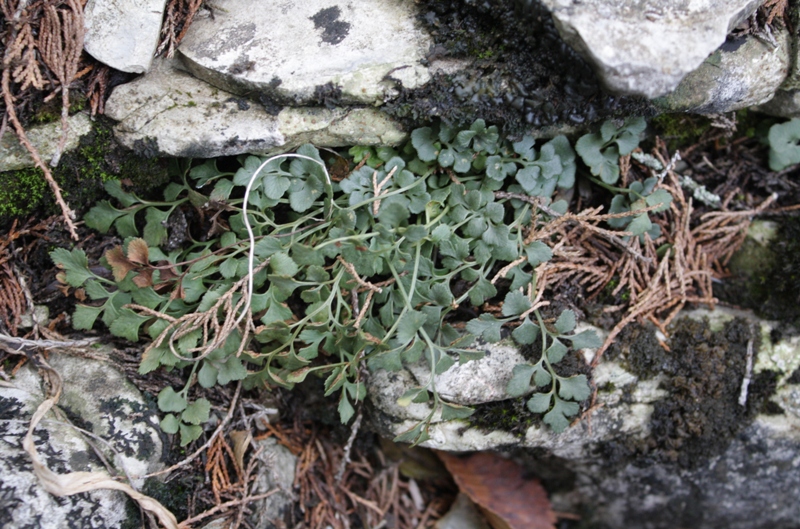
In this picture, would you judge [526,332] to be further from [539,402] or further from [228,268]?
[228,268]

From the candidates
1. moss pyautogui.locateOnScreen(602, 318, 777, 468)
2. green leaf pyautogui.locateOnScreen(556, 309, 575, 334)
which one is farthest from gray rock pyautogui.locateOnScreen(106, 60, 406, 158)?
moss pyautogui.locateOnScreen(602, 318, 777, 468)

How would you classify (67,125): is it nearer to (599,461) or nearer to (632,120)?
(632,120)

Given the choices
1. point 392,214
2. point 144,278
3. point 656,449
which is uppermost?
point 392,214

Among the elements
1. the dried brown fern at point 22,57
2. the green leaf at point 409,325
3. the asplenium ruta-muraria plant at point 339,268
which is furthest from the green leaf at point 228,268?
the green leaf at point 409,325

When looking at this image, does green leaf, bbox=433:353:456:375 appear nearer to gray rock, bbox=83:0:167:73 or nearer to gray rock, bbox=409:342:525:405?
gray rock, bbox=409:342:525:405

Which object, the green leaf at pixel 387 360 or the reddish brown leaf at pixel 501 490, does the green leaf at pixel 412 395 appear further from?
the reddish brown leaf at pixel 501 490

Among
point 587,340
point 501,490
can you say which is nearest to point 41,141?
point 587,340

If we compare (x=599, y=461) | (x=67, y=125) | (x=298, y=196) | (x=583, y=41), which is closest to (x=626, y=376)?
(x=599, y=461)
